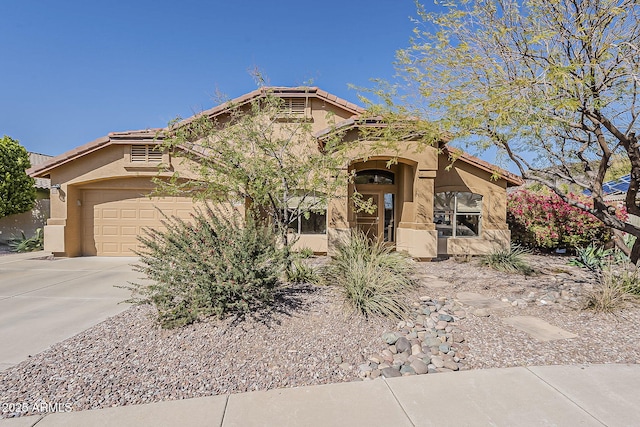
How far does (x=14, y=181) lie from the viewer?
1402cm

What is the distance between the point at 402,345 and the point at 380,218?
883cm

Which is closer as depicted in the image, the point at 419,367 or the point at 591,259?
the point at 419,367

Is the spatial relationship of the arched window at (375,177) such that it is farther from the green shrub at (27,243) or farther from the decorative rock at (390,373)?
the green shrub at (27,243)

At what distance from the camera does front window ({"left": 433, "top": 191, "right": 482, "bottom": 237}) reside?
12.1m

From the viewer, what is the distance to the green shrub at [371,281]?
5285 mm

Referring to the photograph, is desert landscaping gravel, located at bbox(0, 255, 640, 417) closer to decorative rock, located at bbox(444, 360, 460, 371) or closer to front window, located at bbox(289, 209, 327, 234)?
decorative rock, located at bbox(444, 360, 460, 371)

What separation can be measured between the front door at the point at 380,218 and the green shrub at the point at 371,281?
4877 mm

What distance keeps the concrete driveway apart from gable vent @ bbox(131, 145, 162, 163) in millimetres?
3659

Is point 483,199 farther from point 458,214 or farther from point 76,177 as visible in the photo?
point 76,177

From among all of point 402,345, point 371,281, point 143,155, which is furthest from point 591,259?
point 143,155

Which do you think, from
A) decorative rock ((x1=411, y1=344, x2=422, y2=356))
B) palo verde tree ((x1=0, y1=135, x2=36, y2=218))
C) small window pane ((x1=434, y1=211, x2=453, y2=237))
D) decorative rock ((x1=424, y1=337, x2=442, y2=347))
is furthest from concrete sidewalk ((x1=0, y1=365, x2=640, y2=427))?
palo verde tree ((x1=0, y1=135, x2=36, y2=218))

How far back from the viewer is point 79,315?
5.64 metres

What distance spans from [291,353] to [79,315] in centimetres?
409

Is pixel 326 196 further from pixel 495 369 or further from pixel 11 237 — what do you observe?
pixel 11 237
